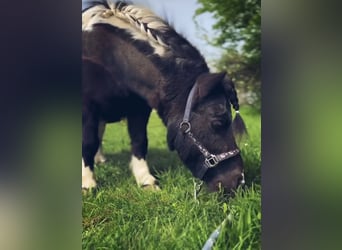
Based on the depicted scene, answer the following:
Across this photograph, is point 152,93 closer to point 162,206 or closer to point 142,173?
point 142,173

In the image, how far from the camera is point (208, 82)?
2.96 meters

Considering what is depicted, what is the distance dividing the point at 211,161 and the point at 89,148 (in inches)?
26.8

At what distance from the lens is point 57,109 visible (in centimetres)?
292

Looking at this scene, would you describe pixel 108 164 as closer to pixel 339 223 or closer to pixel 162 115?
pixel 162 115

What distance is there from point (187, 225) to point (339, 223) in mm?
820

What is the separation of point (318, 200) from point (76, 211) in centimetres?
132

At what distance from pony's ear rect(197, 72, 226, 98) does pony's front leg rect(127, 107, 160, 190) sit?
31 cm

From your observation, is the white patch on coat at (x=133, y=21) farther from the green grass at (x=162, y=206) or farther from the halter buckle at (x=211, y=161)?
the halter buckle at (x=211, y=161)

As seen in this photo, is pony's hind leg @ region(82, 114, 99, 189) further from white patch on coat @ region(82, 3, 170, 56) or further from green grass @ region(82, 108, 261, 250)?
white patch on coat @ region(82, 3, 170, 56)

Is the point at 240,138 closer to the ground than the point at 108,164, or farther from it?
farther from it

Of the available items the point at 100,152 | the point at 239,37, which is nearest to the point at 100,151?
the point at 100,152

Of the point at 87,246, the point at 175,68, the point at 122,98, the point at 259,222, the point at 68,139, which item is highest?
the point at 175,68

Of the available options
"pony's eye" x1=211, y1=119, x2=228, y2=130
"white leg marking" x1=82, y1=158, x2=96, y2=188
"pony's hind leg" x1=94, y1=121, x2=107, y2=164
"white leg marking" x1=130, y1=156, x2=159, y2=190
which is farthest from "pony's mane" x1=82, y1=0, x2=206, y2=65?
"white leg marking" x1=82, y1=158, x2=96, y2=188

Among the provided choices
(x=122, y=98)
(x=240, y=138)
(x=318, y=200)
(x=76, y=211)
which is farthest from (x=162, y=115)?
(x=318, y=200)
